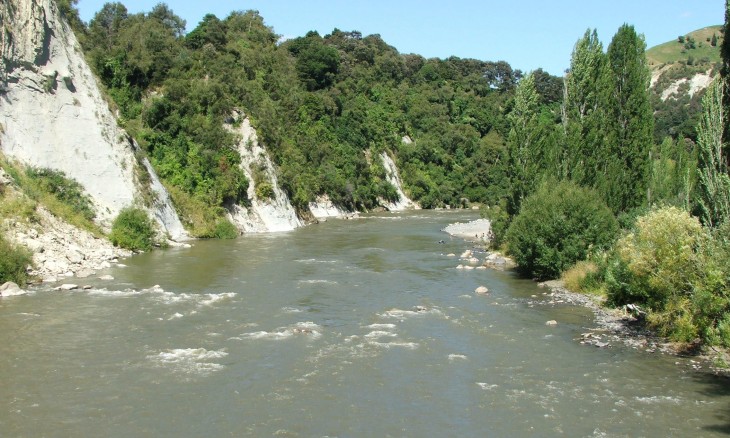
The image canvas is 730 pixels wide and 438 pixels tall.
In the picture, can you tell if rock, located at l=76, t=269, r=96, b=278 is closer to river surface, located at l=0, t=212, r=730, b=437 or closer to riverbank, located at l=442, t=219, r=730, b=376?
river surface, located at l=0, t=212, r=730, b=437

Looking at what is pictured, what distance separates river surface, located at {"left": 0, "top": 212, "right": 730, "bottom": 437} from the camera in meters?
13.5

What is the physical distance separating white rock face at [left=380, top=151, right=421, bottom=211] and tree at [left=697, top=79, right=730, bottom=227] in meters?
70.6

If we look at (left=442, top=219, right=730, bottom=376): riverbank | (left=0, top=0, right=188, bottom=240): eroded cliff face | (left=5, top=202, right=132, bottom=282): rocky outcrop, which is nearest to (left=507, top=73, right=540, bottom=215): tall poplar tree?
(left=442, top=219, right=730, bottom=376): riverbank

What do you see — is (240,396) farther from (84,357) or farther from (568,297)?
(568,297)

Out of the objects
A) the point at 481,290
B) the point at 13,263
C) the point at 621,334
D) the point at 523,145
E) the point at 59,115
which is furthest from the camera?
the point at 523,145

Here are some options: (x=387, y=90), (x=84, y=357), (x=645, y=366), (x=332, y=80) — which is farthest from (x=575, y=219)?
(x=387, y=90)

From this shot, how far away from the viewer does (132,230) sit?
125 feet

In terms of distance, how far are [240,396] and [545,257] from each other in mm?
18512

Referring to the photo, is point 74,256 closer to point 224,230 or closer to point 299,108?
point 224,230

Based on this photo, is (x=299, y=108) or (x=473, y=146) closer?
(x=299, y=108)

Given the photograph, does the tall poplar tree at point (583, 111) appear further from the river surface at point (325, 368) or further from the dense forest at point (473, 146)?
the river surface at point (325, 368)

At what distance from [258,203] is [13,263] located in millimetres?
29881

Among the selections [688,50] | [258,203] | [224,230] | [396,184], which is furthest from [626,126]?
[688,50]

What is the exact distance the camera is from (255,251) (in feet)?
131
